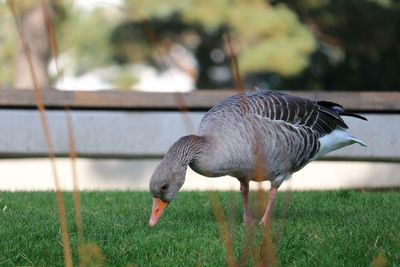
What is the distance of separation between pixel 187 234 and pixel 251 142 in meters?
0.70

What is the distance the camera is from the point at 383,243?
4516 millimetres

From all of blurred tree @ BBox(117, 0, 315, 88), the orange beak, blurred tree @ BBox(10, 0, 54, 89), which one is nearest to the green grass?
the orange beak

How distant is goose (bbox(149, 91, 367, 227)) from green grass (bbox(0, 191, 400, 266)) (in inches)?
10.3

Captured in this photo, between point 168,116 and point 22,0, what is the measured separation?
374 inches

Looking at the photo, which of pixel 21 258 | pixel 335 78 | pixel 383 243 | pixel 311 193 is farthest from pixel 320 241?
pixel 335 78

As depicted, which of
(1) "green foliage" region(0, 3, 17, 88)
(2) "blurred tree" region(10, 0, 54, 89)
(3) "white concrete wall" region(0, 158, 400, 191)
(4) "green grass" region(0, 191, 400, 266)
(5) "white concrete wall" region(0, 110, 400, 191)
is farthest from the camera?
(1) "green foliage" region(0, 3, 17, 88)

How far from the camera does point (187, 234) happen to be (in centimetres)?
480

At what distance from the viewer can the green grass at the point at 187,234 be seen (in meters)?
4.32

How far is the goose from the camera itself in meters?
4.89

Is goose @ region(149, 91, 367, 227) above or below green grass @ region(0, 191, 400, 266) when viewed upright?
above

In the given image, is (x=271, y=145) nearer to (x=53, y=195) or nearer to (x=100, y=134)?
(x=53, y=195)

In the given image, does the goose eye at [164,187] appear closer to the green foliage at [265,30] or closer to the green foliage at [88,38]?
the green foliage at [265,30]

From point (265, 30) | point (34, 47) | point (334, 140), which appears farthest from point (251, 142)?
point (34, 47)

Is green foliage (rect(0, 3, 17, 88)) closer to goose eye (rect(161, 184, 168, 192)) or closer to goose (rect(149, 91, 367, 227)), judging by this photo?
goose (rect(149, 91, 367, 227))
